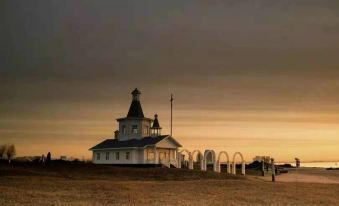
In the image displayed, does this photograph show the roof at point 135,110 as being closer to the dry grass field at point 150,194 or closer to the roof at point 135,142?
the roof at point 135,142

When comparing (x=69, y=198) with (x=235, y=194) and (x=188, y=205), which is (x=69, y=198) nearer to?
(x=188, y=205)

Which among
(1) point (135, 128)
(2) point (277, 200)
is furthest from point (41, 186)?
(1) point (135, 128)

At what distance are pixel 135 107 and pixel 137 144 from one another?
573 centimetres

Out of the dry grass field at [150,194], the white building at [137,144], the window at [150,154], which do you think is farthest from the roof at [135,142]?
the dry grass field at [150,194]

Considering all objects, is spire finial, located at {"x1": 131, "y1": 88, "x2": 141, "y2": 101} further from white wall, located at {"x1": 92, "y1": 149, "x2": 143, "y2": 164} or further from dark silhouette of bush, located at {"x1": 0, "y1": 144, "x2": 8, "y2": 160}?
dark silhouette of bush, located at {"x1": 0, "y1": 144, "x2": 8, "y2": 160}

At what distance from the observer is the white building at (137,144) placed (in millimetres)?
62853

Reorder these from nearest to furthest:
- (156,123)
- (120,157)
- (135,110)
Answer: (120,157) < (135,110) < (156,123)

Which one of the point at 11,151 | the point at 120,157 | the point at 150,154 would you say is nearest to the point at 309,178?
the point at 150,154

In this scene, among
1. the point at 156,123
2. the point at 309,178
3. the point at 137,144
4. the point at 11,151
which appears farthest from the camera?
the point at 11,151

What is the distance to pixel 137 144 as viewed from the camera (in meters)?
62.9

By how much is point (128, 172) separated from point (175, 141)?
61.8 ft

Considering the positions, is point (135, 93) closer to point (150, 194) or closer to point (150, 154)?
point (150, 154)

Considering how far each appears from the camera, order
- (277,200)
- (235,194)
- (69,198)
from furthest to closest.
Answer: (235,194) → (277,200) → (69,198)

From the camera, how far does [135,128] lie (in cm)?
6588
